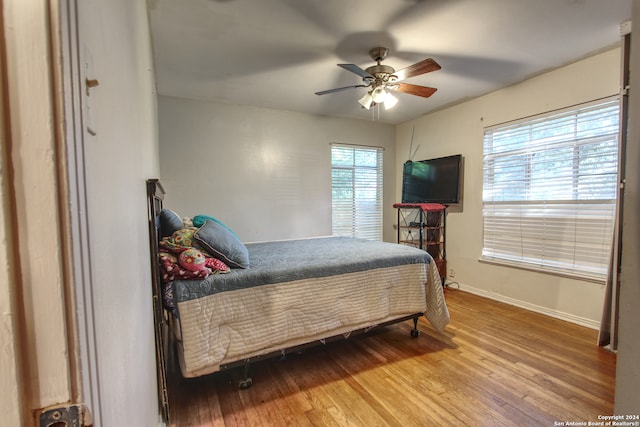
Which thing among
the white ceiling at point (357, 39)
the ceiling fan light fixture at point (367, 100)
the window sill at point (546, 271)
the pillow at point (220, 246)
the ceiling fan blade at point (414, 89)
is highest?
the white ceiling at point (357, 39)

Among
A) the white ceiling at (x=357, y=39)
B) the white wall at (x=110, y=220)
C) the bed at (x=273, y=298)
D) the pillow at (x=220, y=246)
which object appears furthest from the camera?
the white ceiling at (x=357, y=39)

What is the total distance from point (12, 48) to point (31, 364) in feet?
1.12

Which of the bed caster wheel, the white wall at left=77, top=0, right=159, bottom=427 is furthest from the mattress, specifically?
the white wall at left=77, top=0, right=159, bottom=427

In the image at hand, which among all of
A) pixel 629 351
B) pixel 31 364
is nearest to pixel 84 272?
pixel 31 364

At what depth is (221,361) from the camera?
5.53 feet

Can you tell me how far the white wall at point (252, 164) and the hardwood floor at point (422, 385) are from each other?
82.7 inches

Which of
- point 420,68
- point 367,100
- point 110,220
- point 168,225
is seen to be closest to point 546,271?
point 420,68

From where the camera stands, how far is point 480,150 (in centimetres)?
363

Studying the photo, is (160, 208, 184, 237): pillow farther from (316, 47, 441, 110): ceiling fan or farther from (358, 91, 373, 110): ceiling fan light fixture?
(358, 91, 373, 110): ceiling fan light fixture

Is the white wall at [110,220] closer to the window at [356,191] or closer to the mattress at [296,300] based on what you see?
the mattress at [296,300]

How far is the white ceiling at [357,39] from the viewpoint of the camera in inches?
76.5

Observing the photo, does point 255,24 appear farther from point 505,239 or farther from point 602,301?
point 602,301

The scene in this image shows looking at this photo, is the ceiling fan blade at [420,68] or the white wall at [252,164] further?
the white wall at [252,164]

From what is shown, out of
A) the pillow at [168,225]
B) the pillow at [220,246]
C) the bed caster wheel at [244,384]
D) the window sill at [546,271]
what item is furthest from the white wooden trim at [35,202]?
the window sill at [546,271]
